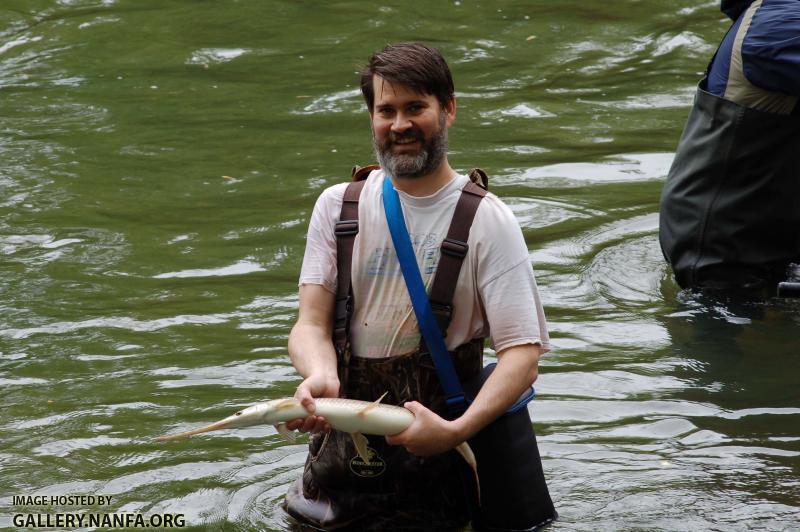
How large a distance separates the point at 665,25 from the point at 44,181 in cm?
667

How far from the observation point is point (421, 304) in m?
4.41

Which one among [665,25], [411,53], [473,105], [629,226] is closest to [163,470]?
[411,53]

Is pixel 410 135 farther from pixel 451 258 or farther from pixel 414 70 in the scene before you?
pixel 451 258

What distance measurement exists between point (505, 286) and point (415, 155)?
510mm

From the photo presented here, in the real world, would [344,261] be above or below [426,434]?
above

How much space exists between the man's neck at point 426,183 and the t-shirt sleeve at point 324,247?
224 mm

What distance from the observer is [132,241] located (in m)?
8.82

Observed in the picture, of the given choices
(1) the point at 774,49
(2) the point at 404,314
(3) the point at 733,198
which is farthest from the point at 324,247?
(3) the point at 733,198

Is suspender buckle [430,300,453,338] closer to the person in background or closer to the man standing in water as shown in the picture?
the man standing in water

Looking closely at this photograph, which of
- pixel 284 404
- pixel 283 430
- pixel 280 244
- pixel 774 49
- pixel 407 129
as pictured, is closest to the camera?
pixel 284 404

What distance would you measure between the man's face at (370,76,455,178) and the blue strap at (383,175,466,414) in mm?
133

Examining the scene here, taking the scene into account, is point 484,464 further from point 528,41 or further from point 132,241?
point 528,41

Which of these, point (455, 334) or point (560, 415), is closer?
point (455, 334)

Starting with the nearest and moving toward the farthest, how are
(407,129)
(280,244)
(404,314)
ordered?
(407,129) → (404,314) → (280,244)
